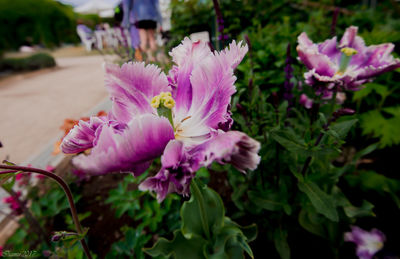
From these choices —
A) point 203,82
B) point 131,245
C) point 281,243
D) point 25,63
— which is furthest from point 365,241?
point 25,63

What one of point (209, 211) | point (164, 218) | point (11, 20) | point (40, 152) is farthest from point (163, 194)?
point (11, 20)

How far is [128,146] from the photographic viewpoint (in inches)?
16.9

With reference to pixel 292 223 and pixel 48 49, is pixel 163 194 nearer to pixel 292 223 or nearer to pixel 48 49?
pixel 292 223

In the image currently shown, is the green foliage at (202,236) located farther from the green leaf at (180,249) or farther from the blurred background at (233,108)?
the blurred background at (233,108)

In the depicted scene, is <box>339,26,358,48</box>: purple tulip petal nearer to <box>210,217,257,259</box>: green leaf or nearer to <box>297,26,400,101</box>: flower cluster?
<box>297,26,400,101</box>: flower cluster

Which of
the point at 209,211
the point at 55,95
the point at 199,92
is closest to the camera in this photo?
the point at 199,92

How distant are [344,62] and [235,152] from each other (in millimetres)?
875

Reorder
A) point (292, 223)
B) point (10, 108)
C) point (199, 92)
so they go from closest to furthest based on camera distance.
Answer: point (199, 92) < point (292, 223) < point (10, 108)

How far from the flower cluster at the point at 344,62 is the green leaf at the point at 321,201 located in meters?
0.39

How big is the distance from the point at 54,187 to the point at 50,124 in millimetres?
2336

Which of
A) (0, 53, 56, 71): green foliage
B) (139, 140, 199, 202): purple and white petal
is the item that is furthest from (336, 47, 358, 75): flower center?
(0, 53, 56, 71): green foliage

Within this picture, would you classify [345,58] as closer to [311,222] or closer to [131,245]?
[311,222]

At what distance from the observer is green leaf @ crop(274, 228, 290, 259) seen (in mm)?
1152

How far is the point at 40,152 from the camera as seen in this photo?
261 cm
